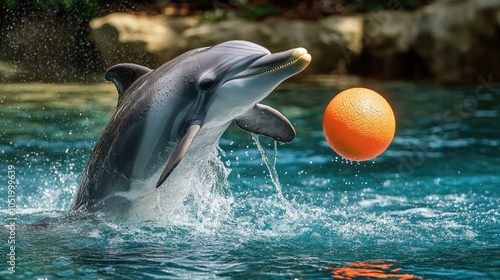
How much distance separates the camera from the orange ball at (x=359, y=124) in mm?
6109

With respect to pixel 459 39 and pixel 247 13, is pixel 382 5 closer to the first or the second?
pixel 459 39

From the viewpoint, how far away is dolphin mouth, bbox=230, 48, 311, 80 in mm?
5434

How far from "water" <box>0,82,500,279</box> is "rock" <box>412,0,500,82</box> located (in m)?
3.05

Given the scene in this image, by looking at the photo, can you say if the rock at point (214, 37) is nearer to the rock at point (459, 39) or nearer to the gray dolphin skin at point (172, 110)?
the rock at point (459, 39)

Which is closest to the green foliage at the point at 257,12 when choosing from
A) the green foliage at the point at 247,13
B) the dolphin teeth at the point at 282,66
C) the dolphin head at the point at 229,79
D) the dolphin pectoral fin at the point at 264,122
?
the green foliage at the point at 247,13

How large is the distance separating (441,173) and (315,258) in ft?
11.2

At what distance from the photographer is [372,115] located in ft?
20.1

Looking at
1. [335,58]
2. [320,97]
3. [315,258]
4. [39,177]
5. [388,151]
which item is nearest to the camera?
[315,258]

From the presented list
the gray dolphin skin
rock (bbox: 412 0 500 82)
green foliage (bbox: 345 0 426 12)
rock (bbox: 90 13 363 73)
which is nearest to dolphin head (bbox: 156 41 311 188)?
the gray dolphin skin

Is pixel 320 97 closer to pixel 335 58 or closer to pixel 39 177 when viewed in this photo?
pixel 335 58

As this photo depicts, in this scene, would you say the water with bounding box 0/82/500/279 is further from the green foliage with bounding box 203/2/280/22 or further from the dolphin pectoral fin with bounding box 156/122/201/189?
the green foliage with bounding box 203/2/280/22

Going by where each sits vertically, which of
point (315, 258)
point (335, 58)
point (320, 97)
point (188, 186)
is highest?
point (335, 58)

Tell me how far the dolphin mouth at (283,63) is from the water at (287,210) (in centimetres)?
111

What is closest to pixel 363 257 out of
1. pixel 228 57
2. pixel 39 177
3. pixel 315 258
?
pixel 315 258
